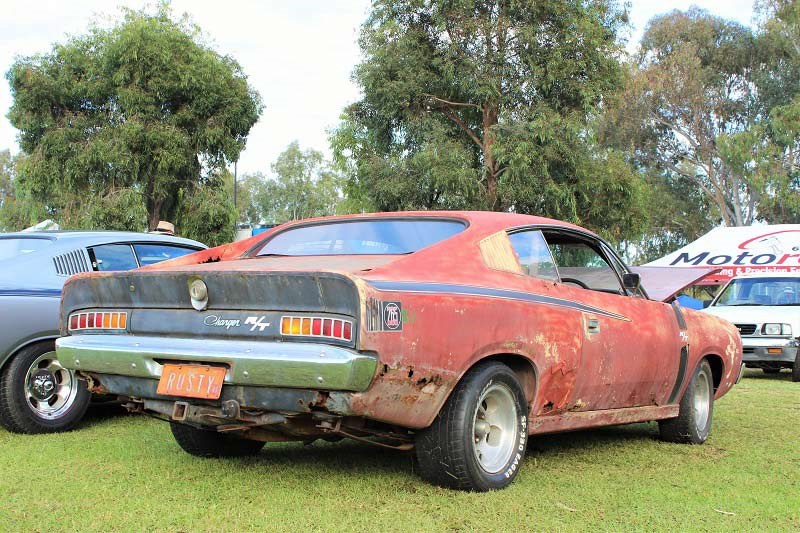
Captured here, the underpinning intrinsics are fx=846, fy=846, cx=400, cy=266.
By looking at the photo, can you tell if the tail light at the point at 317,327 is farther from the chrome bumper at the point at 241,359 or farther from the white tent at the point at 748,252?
the white tent at the point at 748,252

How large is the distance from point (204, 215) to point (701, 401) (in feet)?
A: 69.8

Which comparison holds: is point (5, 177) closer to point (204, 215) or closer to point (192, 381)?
point (204, 215)

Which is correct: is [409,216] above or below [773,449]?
above

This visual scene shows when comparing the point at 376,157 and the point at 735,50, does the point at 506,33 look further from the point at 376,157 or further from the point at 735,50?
the point at 735,50

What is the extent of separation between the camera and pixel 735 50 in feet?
135

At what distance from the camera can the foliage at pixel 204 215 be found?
85.0 feet

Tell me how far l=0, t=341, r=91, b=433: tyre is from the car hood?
9.68 metres

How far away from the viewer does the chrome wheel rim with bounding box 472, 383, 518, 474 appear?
4.39m

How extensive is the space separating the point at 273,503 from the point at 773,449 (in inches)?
144

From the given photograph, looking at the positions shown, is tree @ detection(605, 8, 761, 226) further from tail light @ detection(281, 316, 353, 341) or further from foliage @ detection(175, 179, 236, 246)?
tail light @ detection(281, 316, 353, 341)

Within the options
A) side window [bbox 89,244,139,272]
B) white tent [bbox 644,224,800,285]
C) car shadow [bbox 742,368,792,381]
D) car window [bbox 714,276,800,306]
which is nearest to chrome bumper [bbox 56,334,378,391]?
side window [bbox 89,244,139,272]

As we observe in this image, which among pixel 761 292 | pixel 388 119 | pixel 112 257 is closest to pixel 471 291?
pixel 112 257

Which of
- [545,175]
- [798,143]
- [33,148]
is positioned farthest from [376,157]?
[798,143]

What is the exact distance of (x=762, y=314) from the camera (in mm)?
12750
